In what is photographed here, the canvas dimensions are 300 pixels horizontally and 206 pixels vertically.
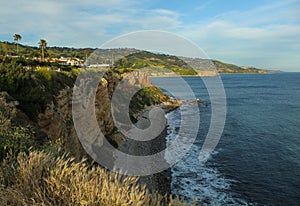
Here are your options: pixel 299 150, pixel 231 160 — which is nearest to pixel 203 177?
pixel 231 160

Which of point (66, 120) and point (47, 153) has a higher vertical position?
point (47, 153)

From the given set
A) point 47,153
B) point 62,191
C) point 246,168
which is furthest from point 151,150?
point 62,191

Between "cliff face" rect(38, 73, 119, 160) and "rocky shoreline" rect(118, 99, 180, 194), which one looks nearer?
"cliff face" rect(38, 73, 119, 160)

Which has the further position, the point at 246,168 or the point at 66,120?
the point at 246,168

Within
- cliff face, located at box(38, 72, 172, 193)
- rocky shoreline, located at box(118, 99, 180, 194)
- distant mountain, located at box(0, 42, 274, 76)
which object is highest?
distant mountain, located at box(0, 42, 274, 76)

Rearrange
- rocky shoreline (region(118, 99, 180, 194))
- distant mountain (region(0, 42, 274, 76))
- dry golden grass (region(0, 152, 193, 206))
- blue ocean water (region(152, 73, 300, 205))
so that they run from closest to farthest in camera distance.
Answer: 1. dry golden grass (region(0, 152, 193, 206))
2. blue ocean water (region(152, 73, 300, 205))
3. rocky shoreline (region(118, 99, 180, 194))
4. distant mountain (region(0, 42, 274, 76))

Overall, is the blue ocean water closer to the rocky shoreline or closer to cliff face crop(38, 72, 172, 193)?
the rocky shoreline

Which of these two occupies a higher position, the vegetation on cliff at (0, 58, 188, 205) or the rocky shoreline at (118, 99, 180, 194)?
the vegetation on cliff at (0, 58, 188, 205)

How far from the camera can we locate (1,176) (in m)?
5.00

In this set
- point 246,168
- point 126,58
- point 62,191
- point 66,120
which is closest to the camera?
point 62,191

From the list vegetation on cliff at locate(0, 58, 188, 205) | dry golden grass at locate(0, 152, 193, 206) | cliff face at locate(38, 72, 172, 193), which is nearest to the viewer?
dry golden grass at locate(0, 152, 193, 206)

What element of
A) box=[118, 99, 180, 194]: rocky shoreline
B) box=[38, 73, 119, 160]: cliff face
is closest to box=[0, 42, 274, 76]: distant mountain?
box=[118, 99, 180, 194]: rocky shoreline

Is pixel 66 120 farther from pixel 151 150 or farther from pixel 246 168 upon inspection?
pixel 246 168

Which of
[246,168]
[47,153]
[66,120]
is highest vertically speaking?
[47,153]
